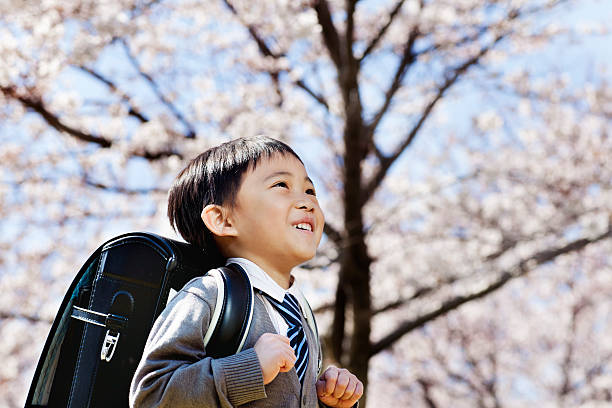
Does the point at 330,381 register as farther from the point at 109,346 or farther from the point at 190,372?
the point at 109,346

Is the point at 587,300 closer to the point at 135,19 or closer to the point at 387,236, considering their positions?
the point at 387,236

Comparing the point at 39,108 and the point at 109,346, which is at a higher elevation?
the point at 39,108

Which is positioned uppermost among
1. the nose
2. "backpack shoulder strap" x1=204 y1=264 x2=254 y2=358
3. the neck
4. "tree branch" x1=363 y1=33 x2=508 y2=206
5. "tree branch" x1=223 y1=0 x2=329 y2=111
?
"tree branch" x1=223 y1=0 x2=329 y2=111

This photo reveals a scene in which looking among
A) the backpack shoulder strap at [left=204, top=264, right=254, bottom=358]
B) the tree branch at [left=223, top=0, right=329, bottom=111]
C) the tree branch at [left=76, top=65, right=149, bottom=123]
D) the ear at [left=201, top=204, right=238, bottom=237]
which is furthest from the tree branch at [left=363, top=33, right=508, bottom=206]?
the backpack shoulder strap at [left=204, top=264, right=254, bottom=358]

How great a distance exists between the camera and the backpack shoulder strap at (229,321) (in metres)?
1.13

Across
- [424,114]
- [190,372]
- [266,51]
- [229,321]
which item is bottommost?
[190,372]

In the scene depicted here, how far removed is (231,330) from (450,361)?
432 inches

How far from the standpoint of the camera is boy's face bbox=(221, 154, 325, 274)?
1.35 meters

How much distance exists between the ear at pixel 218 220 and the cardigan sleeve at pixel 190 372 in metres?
0.27

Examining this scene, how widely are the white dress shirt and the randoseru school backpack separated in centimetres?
5

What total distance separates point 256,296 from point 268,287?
0.04m

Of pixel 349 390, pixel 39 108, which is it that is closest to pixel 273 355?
pixel 349 390

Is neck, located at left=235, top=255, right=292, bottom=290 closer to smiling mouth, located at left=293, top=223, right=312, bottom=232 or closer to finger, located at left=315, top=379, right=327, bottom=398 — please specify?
smiling mouth, located at left=293, top=223, right=312, bottom=232

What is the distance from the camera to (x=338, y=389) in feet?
4.14
